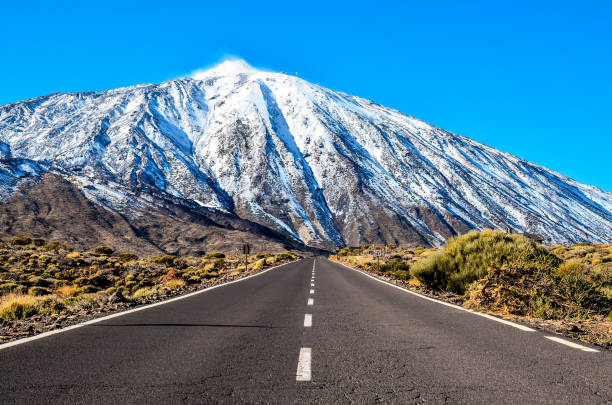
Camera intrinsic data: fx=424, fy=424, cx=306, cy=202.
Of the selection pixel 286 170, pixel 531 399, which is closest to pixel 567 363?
pixel 531 399

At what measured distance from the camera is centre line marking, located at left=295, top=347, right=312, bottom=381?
441cm

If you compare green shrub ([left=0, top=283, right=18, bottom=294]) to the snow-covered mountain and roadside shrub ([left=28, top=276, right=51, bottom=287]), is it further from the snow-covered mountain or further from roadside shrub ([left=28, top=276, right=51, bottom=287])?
the snow-covered mountain

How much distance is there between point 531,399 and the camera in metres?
3.78

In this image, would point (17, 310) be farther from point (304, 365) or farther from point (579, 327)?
point (579, 327)

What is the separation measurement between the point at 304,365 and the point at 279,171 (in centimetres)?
15439

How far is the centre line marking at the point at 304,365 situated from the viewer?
441 cm

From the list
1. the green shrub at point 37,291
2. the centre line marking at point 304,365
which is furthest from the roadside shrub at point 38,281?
the centre line marking at point 304,365

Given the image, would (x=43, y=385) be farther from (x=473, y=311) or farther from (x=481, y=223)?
(x=481, y=223)

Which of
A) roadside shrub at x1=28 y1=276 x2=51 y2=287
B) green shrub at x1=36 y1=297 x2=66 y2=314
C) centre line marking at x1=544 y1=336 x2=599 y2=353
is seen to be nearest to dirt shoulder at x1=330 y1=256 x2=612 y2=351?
centre line marking at x1=544 y1=336 x2=599 y2=353

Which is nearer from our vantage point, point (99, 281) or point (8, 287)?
point (8, 287)

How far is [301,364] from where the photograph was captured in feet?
16.2

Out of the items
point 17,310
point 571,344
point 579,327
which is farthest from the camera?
point 17,310

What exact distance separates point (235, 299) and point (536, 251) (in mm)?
9602

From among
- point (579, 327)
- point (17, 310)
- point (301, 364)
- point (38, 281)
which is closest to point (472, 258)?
point (579, 327)
